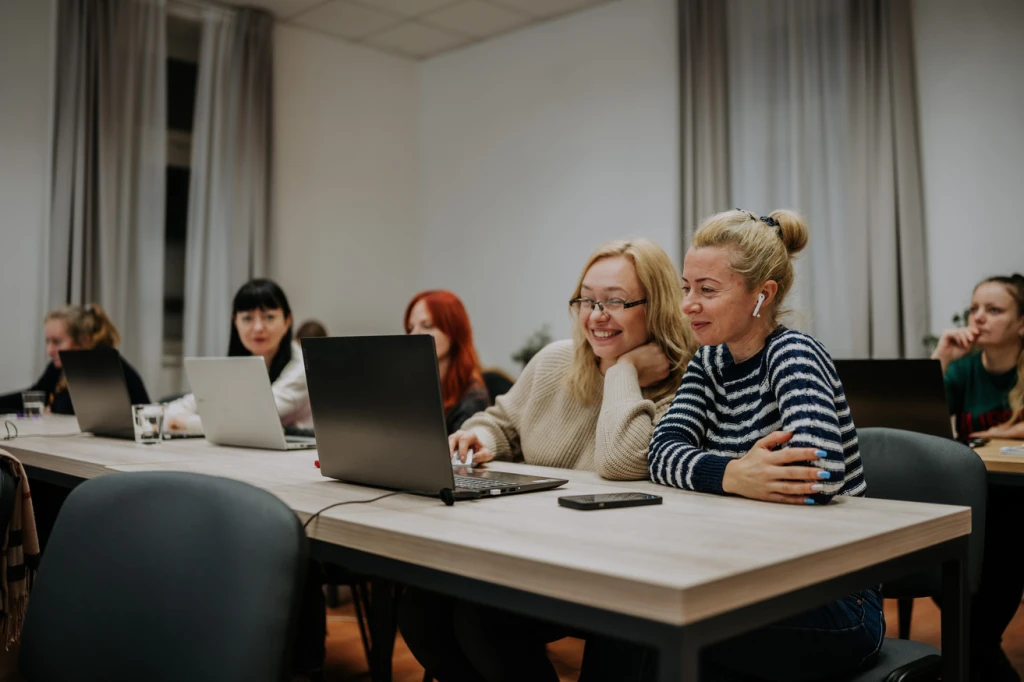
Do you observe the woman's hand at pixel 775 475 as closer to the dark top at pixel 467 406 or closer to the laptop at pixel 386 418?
the laptop at pixel 386 418

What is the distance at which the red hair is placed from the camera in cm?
279

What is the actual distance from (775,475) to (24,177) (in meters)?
4.37

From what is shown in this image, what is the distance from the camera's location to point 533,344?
522 cm

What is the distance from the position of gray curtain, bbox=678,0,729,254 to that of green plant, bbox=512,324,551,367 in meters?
1.05

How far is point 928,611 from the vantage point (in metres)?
3.29

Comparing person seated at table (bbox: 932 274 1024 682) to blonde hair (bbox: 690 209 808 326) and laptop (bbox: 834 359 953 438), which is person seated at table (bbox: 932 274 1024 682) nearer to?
laptop (bbox: 834 359 953 438)

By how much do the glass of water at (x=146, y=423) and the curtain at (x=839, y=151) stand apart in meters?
2.61

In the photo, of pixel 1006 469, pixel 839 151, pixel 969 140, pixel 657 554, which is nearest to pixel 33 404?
pixel 657 554

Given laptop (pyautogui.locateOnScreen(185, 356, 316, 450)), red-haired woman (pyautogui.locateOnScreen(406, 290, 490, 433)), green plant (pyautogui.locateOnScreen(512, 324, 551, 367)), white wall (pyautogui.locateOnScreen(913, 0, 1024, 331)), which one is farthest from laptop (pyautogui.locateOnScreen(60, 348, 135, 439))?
white wall (pyautogui.locateOnScreen(913, 0, 1024, 331))

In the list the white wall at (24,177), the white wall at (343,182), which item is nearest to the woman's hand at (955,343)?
the white wall at (343,182)

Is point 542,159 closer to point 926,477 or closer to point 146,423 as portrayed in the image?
point 146,423

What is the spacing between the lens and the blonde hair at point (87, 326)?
379 centimetres

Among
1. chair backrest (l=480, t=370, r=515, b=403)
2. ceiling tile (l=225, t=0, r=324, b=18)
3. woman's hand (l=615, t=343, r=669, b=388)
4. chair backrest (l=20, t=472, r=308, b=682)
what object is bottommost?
chair backrest (l=20, t=472, r=308, b=682)

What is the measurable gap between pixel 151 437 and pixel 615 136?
11.1 ft
